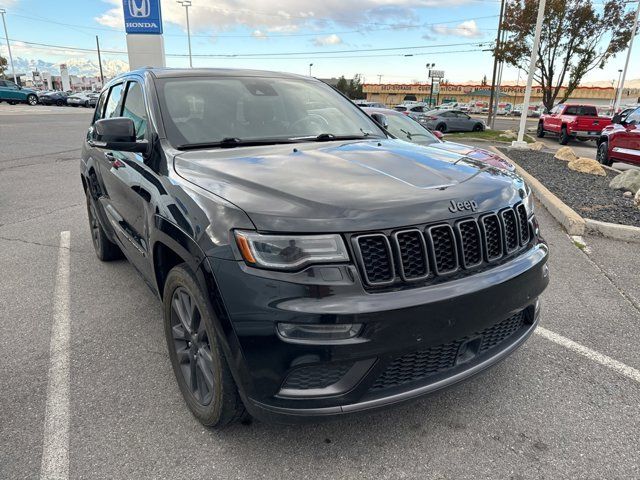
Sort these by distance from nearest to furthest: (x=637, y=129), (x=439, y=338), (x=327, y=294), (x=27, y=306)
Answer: (x=327, y=294) < (x=439, y=338) < (x=27, y=306) < (x=637, y=129)

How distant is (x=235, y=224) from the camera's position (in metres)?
1.99

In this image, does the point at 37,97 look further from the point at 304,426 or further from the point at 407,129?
the point at 304,426

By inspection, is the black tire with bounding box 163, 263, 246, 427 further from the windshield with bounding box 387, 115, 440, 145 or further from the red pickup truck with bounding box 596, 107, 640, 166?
the red pickup truck with bounding box 596, 107, 640, 166

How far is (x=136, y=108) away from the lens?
3.39m

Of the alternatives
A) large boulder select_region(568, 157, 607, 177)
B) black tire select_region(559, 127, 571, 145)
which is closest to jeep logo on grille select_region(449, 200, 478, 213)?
large boulder select_region(568, 157, 607, 177)

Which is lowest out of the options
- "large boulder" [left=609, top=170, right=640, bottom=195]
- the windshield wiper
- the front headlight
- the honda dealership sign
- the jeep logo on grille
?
"large boulder" [left=609, top=170, right=640, bottom=195]

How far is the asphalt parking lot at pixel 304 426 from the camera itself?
7.23 ft

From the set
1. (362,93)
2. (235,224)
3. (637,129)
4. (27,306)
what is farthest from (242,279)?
(362,93)

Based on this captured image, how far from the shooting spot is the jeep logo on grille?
2.13 m

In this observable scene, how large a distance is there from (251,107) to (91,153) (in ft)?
6.80

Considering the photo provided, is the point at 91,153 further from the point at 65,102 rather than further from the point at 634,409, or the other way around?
the point at 65,102

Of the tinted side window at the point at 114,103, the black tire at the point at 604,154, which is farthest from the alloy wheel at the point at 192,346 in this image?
the black tire at the point at 604,154

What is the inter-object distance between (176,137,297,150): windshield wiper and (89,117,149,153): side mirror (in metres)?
0.29

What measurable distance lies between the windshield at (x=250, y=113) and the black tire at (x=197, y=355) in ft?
3.16
